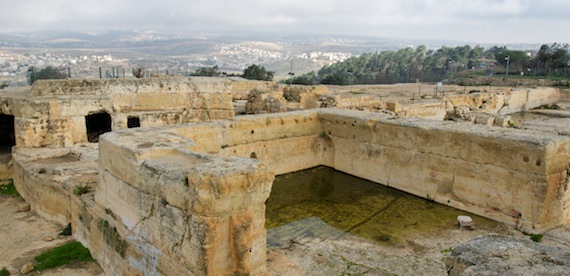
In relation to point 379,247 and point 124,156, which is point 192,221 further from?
point 379,247

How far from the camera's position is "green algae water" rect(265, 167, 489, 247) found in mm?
7969

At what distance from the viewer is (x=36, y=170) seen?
30.1 ft

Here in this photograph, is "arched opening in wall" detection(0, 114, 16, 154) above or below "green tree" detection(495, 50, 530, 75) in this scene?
below

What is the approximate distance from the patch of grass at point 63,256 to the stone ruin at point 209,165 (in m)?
0.16

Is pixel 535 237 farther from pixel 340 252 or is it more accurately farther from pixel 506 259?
pixel 506 259

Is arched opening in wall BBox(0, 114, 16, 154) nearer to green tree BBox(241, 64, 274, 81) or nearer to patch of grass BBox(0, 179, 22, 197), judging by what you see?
patch of grass BBox(0, 179, 22, 197)

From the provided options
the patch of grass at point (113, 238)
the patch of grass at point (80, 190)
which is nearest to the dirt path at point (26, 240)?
the patch of grass at point (113, 238)

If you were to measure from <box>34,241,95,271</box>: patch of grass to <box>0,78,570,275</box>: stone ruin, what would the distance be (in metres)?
0.16

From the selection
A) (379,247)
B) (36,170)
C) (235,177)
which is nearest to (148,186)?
(235,177)

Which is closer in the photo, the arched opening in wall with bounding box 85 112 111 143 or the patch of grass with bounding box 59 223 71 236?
the patch of grass with bounding box 59 223 71 236

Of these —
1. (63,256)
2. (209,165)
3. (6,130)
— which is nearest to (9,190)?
(63,256)

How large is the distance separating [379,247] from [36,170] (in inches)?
270

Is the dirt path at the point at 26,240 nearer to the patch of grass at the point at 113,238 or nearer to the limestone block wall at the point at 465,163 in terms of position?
the patch of grass at the point at 113,238

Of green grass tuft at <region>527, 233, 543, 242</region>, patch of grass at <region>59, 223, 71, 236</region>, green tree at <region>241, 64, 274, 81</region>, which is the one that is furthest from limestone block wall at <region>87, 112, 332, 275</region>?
green tree at <region>241, 64, 274, 81</region>
